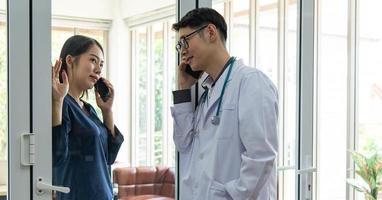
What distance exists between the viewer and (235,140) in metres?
1.61

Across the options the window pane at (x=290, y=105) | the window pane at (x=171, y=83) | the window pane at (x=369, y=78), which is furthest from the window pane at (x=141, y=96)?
the window pane at (x=369, y=78)

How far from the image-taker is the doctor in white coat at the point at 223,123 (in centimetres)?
153

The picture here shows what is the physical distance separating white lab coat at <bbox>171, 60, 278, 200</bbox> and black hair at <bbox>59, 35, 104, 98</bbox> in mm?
450

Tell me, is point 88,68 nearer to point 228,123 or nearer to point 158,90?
point 158,90

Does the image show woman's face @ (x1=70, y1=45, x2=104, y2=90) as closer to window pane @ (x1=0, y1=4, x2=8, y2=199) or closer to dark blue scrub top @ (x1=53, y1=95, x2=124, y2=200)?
dark blue scrub top @ (x1=53, y1=95, x2=124, y2=200)

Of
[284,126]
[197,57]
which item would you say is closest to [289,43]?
[284,126]

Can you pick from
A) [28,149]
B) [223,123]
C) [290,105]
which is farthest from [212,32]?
[290,105]

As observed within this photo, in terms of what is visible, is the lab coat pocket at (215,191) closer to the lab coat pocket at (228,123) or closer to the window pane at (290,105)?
the lab coat pocket at (228,123)

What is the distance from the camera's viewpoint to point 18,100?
5.21 feet

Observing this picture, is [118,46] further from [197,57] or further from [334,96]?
[334,96]

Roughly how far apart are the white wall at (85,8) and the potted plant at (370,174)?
234 cm

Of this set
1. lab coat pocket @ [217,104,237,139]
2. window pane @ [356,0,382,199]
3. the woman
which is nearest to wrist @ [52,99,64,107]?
the woman

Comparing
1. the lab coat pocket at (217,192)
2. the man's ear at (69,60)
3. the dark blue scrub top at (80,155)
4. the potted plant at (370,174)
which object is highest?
the man's ear at (69,60)

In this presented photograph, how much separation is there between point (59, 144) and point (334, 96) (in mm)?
2652
